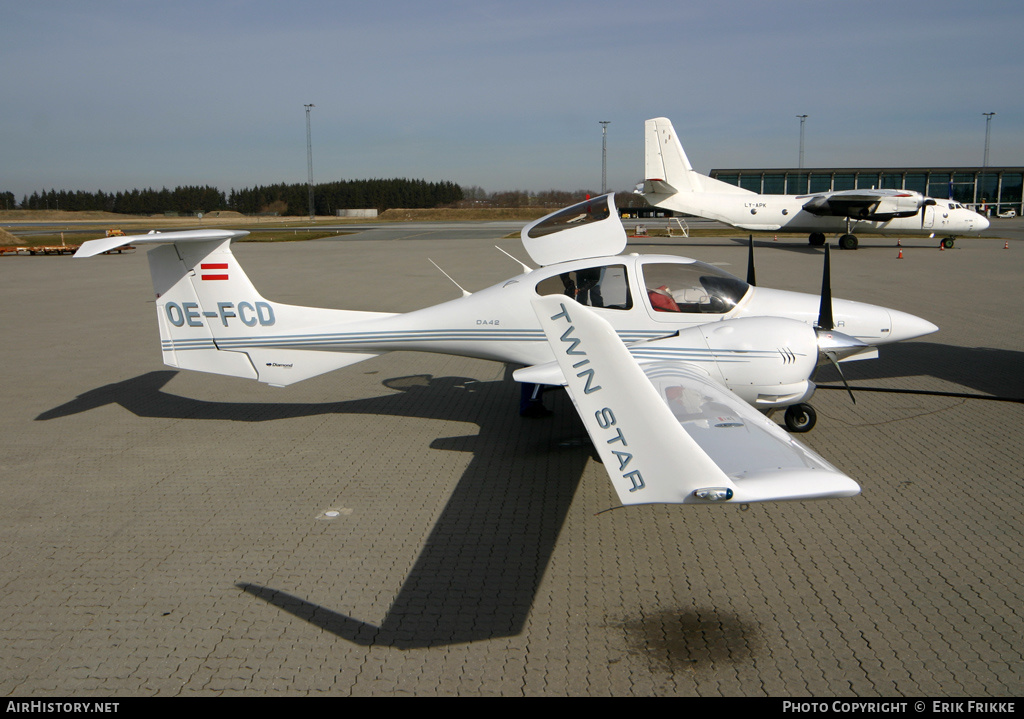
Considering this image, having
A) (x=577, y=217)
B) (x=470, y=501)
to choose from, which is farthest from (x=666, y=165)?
(x=470, y=501)

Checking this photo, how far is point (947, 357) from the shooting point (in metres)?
11.7

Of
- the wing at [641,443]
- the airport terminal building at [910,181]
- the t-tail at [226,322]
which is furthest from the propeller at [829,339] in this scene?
the airport terminal building at [910,181]

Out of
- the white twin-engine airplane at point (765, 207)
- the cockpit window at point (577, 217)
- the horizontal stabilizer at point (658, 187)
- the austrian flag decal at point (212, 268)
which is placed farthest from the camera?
the horizontal stabilizer at point (658, 187)

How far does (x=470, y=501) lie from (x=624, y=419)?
3.12 metres

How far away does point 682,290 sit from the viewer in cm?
795

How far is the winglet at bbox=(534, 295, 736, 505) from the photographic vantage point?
350cm

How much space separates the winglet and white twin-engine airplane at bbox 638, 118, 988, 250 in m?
31.0

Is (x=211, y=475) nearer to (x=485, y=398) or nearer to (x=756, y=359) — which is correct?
(x=485, y=398)

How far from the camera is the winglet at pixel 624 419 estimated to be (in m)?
3.50

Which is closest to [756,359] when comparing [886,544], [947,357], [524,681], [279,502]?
[886,544]

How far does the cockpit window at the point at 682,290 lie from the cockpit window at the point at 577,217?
121 centimetres

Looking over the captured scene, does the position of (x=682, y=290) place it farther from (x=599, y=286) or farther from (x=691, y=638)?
(x=691, y=638)

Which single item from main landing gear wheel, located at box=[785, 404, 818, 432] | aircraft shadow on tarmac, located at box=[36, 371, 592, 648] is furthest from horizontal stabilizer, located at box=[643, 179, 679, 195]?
main landing gear wheel, located at box=[785, 404, 818, 432]

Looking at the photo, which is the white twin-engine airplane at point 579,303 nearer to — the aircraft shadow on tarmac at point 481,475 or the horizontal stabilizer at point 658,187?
the aircraft shadow on tarmac at point 481,475
